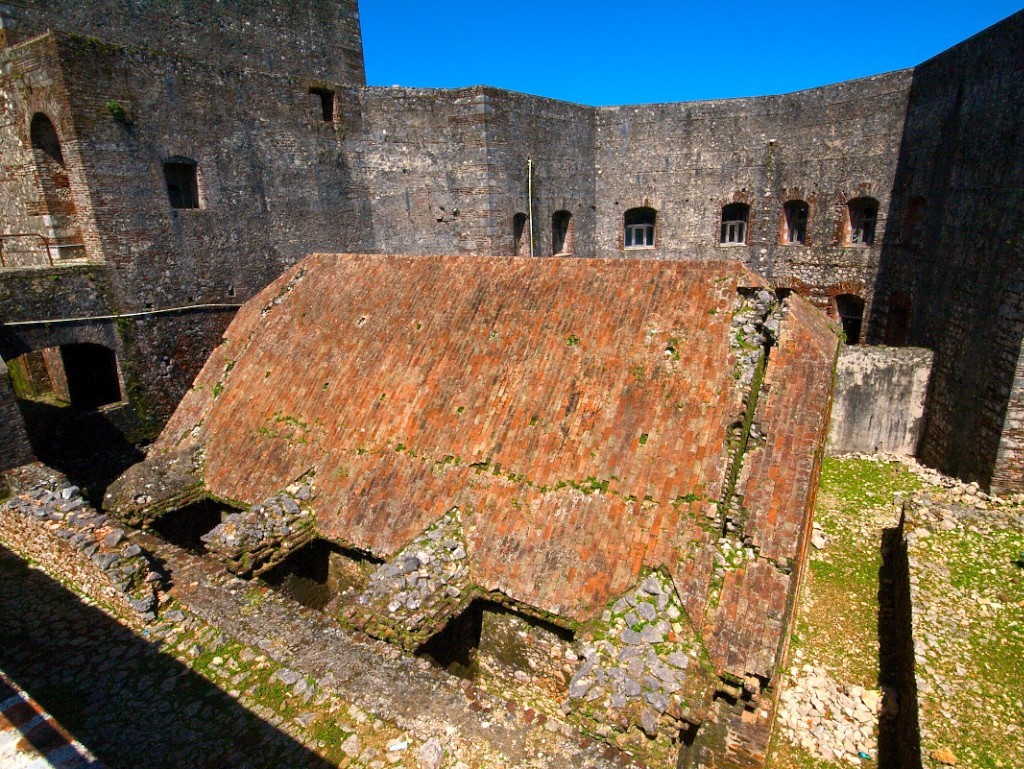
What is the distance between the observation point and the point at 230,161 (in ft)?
43.9

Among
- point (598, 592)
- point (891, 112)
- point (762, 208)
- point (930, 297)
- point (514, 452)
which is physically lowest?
point (598, 592)

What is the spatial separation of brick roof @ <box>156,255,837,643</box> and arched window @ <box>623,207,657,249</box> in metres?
11.6

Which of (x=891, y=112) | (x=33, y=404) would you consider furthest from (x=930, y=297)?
(x=33, y=404)

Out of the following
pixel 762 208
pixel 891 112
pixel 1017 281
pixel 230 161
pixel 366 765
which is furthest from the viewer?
pixel 762 208

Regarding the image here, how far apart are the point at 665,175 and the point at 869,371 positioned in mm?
9128

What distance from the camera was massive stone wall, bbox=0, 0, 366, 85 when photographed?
14.0 meters

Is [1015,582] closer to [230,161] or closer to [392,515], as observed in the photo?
[392,515]

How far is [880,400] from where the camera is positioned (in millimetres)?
14438

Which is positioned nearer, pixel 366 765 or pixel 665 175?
pixel 366 765

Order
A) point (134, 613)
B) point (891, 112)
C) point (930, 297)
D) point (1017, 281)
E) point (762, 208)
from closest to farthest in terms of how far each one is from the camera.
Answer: point (134, 613), point (1017, 281), point (930, 297), point (891, 112), point (762, 208)

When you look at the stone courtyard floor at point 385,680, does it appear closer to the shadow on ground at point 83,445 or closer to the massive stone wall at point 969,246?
the massive stone wall at point 969,246

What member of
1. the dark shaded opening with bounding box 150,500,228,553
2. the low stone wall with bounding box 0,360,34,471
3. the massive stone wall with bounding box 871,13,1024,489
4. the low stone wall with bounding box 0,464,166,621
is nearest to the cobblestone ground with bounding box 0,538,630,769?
the low stone wall with bounding box 0,464,166,621

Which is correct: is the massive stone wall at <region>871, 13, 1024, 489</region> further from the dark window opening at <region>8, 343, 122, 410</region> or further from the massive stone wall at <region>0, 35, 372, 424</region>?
the dark window opening at <region>8, 343, 122, 410</region>

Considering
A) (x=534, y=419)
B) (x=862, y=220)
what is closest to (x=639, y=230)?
(x=862, y=220)
